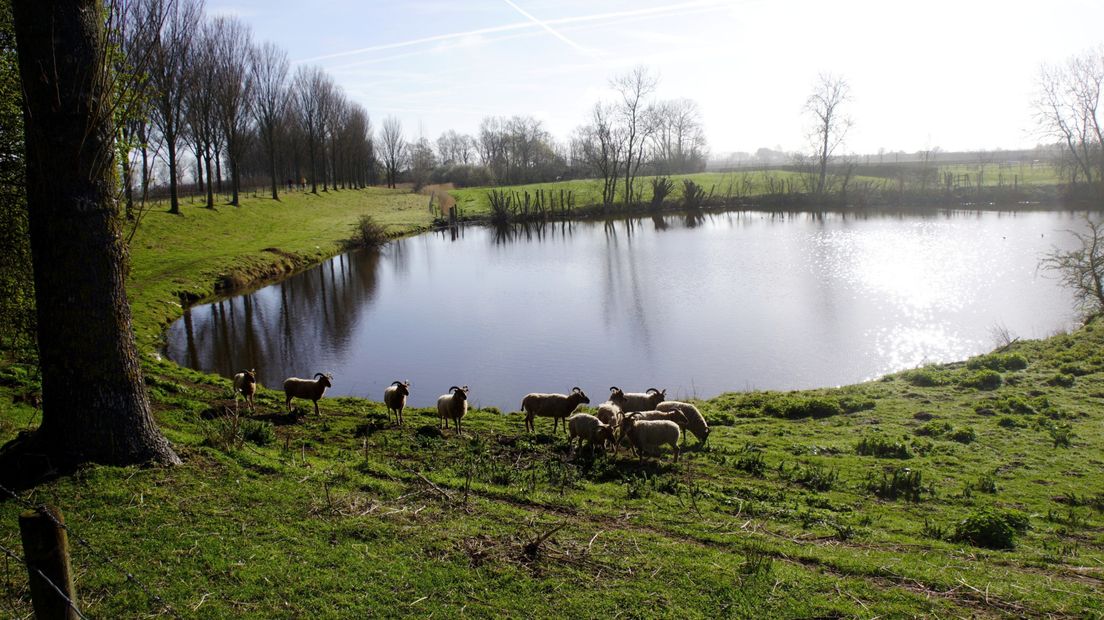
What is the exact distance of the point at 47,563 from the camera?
13.3ft

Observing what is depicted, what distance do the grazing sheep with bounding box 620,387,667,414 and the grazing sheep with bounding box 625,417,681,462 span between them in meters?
2.84

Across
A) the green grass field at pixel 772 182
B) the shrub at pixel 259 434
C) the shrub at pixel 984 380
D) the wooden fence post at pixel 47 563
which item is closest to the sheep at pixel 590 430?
the shrub at pixel 259 434

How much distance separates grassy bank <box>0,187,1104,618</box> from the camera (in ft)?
21.7

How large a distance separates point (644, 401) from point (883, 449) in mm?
5094

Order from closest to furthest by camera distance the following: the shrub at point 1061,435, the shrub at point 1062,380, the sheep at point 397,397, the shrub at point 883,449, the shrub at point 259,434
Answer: the shrub at point 259,434 → the shrub at point 883,449 → the shrub at point 1061,435 → the sheep at point 397,397 → the shrub at point 1062,380

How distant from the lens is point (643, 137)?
284 feet

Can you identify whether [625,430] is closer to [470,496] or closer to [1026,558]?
[470,496]

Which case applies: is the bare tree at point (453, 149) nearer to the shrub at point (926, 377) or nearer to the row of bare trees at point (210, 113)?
the row of bare trees at point (210, 113)

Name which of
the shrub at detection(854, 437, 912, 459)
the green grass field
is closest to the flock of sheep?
the shrub at detection(854, 437, 912, 459)

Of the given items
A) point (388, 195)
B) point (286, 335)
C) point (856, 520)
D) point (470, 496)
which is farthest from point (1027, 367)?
point (388, 195)

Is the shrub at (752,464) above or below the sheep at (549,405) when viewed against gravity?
below

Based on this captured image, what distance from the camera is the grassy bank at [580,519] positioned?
6.62m

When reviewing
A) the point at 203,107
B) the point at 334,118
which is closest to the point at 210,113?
the point at 203,107

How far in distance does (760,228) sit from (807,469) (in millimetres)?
54301
